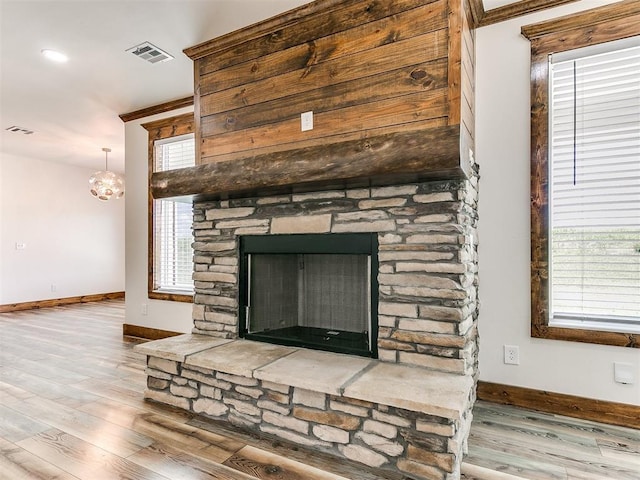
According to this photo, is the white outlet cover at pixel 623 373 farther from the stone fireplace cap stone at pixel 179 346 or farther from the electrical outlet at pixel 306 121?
the stone fireplace cap stone at pixel 179 346

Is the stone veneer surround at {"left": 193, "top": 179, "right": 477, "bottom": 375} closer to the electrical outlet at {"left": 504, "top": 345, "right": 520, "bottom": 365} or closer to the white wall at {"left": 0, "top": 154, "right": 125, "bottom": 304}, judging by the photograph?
the electrical outlet at {"left": 504, "top": 345, "right": 520, "bottom": 365}

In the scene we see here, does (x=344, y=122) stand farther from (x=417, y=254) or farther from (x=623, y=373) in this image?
(x=623, y=373)

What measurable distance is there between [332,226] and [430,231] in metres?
0.65

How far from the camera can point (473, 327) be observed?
8.30ft

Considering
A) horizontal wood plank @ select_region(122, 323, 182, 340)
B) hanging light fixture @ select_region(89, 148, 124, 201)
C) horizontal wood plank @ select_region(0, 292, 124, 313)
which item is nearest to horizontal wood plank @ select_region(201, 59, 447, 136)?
horizontal wood plank @ select_region(122, 323, 182, 340)

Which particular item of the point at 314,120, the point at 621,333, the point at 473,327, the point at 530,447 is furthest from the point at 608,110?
the point at 530,447

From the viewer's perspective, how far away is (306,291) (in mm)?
3156

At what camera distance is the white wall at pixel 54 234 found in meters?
6.61

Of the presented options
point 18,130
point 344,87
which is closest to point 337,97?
point 344,87

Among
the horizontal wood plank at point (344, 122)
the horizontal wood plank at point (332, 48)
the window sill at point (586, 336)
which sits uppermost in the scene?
the horizontal wood plank at point (332, 48)

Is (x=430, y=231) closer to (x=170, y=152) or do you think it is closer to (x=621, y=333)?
(x=621, y=333)

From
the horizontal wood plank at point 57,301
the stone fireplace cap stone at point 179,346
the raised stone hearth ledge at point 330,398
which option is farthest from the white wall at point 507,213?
the horizontal wood plank at point 57,301

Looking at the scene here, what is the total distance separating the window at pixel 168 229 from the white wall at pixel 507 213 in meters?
3.19

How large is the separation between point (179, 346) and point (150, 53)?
2424 millimetres
